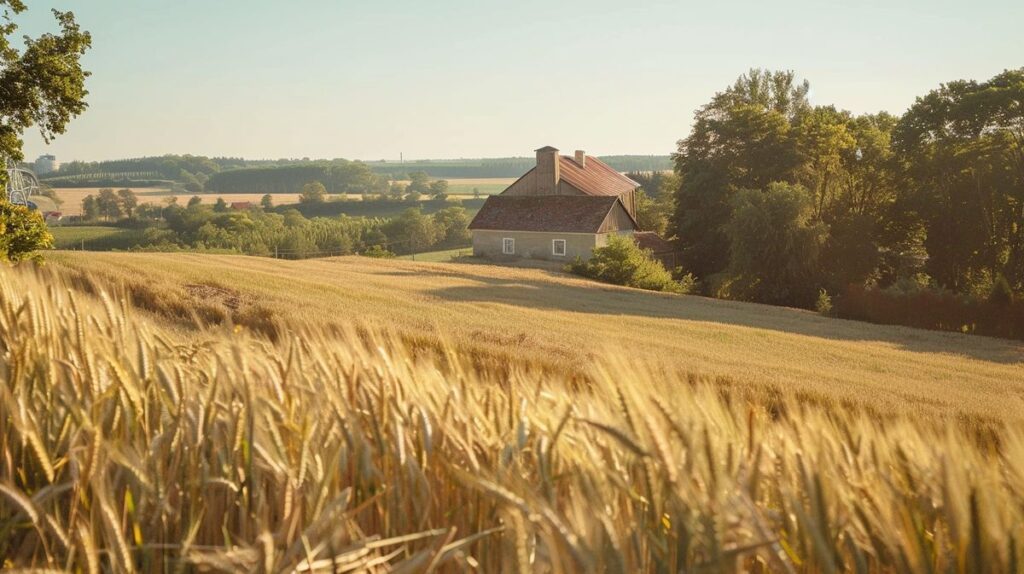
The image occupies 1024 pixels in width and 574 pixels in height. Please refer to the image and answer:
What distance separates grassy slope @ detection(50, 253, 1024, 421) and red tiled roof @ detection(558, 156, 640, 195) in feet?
91.5

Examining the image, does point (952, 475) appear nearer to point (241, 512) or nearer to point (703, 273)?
point (241, 512)

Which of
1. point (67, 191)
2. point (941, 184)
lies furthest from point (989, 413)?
point (67, 191)

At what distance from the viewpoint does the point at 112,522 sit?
1.56 meters

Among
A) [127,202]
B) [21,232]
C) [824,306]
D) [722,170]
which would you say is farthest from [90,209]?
[21,232]

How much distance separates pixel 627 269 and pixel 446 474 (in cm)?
4348

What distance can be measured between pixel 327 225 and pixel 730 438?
128078 millimetres

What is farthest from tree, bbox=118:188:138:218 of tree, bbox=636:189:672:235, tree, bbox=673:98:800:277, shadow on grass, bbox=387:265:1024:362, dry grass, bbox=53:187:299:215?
shadow on grass, bbox=387:265:1024:362

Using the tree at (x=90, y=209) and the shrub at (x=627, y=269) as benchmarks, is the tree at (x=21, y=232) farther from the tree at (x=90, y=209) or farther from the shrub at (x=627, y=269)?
the tree at (x=90, y=209)

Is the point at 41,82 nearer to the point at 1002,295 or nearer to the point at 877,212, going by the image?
the point at 1002,295

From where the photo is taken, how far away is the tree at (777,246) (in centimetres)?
4422

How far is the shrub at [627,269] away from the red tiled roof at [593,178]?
18111mm

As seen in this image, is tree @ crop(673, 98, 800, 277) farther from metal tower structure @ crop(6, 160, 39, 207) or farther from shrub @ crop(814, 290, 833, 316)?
metal tower structure @ crop(6, 160, 39, 207)

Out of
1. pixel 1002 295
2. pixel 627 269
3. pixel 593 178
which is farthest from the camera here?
pixel 593 178

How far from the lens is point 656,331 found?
23.8 meters
